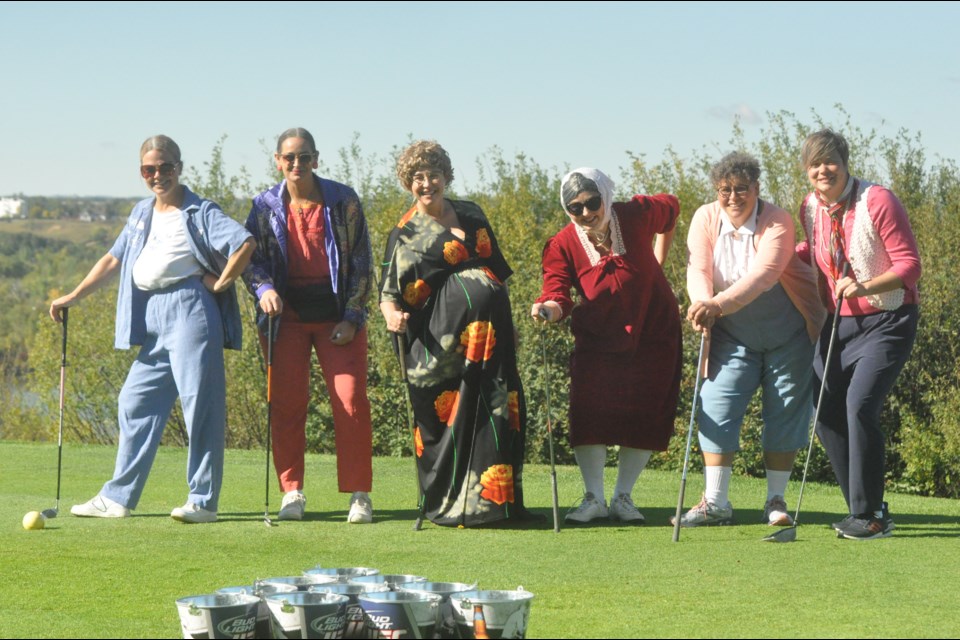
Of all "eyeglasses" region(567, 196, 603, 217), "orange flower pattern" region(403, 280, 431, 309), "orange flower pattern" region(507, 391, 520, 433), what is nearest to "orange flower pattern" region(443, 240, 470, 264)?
"orange flower pattern" region(403, 280, 431, 309)

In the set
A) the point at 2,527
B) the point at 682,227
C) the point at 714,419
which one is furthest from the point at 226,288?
the point at 682,227

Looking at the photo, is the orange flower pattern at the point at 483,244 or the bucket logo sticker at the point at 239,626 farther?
the orange flower pattern at the point at 483,244

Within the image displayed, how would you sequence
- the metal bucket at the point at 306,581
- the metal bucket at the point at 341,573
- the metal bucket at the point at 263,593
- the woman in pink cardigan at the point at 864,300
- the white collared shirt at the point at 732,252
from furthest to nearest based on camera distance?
1. the white collared shirt at the point at 732,252
2. the woman in pink cardigan at the point at 864,300
3. the metal bucket at the point at 341,573
4. the metal bucket at the point at 306,581
5. the metal bucket at the point at 263,593

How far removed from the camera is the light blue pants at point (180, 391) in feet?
21.5

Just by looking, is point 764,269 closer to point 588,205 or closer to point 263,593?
point 588,205

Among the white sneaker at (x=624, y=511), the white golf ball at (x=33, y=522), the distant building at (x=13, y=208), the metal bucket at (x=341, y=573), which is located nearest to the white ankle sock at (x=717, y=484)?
the white sneaker at (x=624, y=511)

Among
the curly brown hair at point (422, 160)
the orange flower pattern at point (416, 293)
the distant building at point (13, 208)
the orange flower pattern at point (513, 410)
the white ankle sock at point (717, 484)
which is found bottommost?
the white ankle sock at point (717, 484)

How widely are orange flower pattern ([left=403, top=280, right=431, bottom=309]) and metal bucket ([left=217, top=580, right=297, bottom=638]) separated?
2539 mm

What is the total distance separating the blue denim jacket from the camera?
6477 millimetres

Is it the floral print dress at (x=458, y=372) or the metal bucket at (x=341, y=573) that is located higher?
the floral print dress at (x=458, y=372)

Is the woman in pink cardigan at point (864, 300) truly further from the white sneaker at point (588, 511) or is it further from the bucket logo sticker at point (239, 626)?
the bucket logo sticker at point (239, 626)

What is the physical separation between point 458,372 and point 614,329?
29.5 inches

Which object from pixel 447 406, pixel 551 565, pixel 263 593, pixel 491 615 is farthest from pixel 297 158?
pixel 491 615

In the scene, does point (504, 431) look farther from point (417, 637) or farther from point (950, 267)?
point (950, 267)
